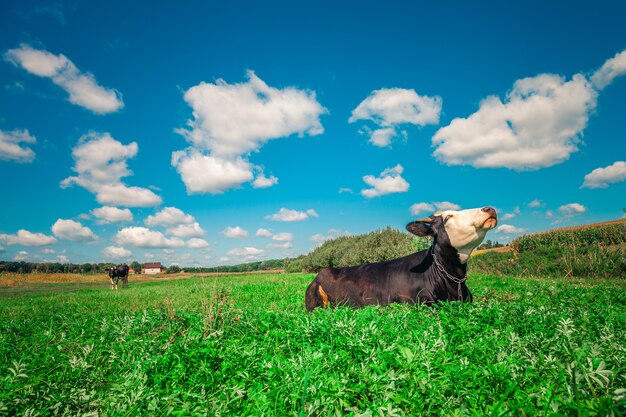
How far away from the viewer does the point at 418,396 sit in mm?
1980

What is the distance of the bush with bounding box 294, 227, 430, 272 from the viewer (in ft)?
106

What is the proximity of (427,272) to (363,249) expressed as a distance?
3353cm

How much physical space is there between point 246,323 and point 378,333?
1772mm

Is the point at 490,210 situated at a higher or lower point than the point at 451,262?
higher

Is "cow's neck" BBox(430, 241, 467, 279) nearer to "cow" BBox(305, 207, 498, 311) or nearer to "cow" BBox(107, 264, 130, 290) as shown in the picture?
"cow" BBox(305, 207, 498, 311)

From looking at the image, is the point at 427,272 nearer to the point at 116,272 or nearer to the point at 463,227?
the point at 463,227

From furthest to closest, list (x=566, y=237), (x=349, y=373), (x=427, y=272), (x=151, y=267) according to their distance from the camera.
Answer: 1. (x=151, y=267)
2. (x=566, y=237)
3. (x=427, y=272)
4. (x=349, y=373)

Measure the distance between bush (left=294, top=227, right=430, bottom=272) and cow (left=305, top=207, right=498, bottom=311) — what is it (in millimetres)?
19217

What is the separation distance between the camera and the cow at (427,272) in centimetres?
636

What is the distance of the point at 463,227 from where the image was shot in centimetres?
634

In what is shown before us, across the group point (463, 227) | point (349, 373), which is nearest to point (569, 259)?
point (463, 227)

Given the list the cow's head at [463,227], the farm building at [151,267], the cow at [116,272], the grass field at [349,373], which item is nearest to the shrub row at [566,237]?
the cow's head at [463,227]

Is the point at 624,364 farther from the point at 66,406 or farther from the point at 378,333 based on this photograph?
the point at 66,406

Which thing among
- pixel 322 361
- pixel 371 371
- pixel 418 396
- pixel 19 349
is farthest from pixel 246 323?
pixel 19 349
